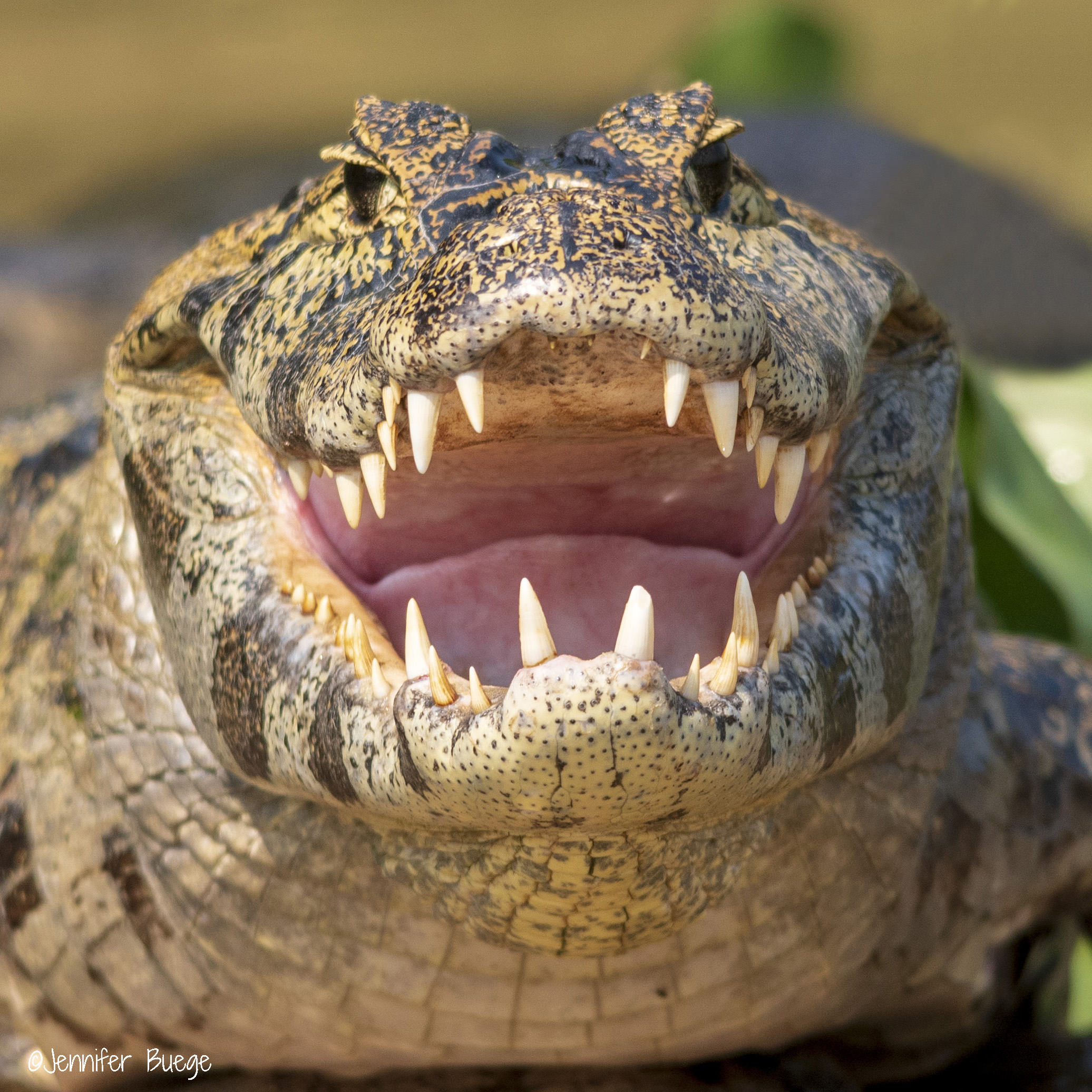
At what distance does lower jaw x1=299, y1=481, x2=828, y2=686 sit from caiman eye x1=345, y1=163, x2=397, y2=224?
39 centimetres

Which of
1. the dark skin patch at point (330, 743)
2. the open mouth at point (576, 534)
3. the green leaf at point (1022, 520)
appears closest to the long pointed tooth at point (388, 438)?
the open mouth at point (576, 534)

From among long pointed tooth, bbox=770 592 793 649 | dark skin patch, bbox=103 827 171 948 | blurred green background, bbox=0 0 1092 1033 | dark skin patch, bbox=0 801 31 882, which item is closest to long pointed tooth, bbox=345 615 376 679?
long pointed tooth, bbox=770 592 793 649

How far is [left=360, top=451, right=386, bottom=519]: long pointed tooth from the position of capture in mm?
1404

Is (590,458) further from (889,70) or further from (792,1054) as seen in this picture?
(889,70)

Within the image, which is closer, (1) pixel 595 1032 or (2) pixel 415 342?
(2) pixel 415 342

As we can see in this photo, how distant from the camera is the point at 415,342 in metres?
1.28

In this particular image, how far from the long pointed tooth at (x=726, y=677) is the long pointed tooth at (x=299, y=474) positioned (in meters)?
0.54

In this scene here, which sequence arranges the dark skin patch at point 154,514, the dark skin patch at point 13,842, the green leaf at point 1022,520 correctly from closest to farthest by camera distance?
the dark skin patch at point 154,514 → the dark skin patch at point 13,842 → the green leaf at point 1022,520

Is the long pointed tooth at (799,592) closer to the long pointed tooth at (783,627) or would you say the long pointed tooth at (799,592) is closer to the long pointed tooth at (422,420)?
the long pointed tooth at (783,627)

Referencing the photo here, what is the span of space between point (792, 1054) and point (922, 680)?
2.51 ft

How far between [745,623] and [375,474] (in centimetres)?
41

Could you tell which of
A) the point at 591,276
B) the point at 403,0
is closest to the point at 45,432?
the point at 591,276

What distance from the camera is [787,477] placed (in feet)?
4.93

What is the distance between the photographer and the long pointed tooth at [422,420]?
131 centimetres
